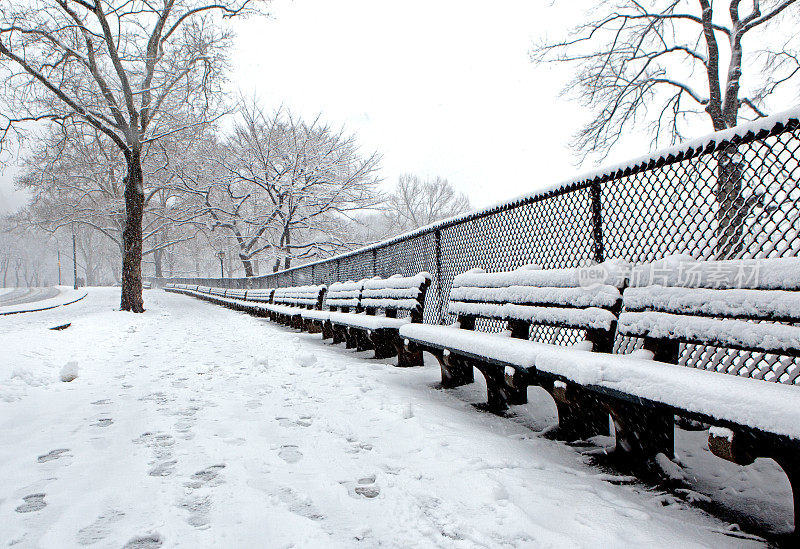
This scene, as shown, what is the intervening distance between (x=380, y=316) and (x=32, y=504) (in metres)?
3.87

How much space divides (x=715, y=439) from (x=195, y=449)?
2279 mm

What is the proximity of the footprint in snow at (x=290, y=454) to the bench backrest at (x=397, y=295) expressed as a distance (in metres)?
2.10

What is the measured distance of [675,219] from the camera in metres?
2.84

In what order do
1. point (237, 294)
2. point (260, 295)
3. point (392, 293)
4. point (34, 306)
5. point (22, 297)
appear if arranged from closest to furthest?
1. point (392, 293)
2. point (260, 295)
3. point (34, 306)
4. point (237, 294)
5. point (22, 297)

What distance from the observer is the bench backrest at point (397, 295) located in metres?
4.27

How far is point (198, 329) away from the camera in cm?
897

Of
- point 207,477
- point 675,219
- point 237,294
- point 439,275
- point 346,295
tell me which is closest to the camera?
point 207,477

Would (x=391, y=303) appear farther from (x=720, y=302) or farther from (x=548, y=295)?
(x=720, y=302)

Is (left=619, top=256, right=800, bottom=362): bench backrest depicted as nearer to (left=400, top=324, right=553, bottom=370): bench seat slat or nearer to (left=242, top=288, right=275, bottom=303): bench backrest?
(left=400, top=324, right=553, bottom=370): bench seat slat

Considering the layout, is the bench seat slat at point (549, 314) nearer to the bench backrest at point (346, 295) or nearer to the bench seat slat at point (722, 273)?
the bench seat slat at point (722, 273)

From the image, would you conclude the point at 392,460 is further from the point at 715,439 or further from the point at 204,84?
the point at 204,84

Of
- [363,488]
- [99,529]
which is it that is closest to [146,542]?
[99,529]

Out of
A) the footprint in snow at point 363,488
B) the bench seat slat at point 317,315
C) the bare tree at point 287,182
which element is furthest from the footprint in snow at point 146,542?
the bare tree at point 287,182

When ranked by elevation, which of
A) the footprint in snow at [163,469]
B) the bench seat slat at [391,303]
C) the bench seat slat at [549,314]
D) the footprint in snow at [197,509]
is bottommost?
the footprint in snow at [197,509]
